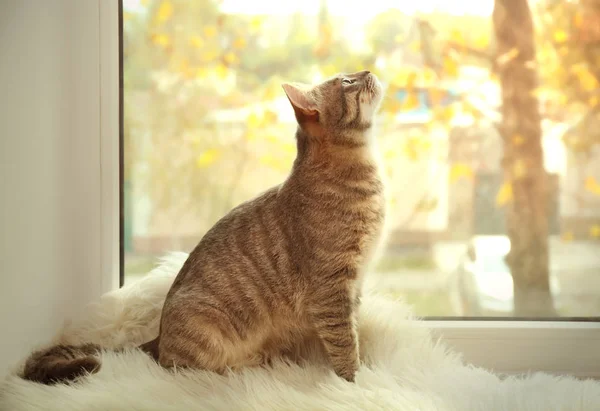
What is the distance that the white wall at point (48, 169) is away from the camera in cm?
119

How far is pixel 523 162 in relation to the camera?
1.65m

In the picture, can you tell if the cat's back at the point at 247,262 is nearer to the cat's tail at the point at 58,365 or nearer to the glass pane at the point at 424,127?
the cat's tail at the point at 58,365

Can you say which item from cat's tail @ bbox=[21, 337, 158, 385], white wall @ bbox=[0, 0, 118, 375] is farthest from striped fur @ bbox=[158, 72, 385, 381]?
white wall @ bbox=[0, 0, 118, 375]

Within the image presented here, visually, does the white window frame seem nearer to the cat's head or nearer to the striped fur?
the striped fur

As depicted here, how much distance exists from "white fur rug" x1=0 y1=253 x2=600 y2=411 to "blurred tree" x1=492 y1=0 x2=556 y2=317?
45cm

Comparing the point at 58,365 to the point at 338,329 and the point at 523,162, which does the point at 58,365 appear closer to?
the point at 338,329

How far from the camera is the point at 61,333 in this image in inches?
56.3

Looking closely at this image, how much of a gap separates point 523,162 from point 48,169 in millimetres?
1272

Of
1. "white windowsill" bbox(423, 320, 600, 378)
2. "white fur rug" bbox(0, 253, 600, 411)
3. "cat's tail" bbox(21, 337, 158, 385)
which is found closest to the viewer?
"white fur rug" bbox(0, 253, 600, 411)

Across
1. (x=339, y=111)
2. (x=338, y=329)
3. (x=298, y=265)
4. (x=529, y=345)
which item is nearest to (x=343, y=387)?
(x=338, y=329)

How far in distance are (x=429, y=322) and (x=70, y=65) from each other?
3.92ft

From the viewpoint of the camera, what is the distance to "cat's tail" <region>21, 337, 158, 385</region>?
1164 millimetres

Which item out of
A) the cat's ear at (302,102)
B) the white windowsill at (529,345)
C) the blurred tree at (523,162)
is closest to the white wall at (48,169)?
the cat's ear at (302,102)

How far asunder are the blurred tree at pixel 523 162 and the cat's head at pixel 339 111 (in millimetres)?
581
